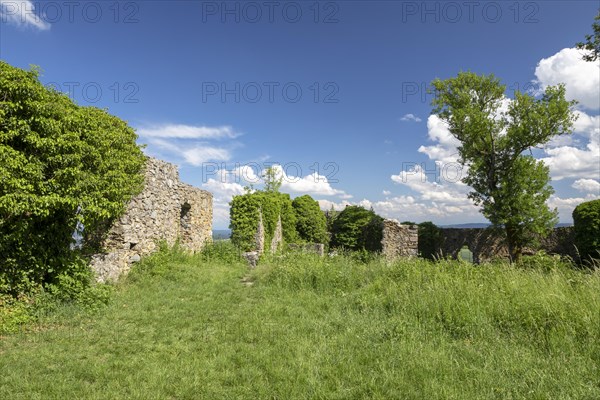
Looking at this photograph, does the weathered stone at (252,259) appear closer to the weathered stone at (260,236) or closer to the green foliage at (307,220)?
the weathered stone at (260,236)

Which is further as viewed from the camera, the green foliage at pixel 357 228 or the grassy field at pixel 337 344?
the green foliage at pixel 357 228

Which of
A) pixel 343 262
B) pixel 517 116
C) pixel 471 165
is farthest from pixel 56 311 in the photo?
pixel 517 116

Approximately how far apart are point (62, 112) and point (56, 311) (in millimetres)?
3766

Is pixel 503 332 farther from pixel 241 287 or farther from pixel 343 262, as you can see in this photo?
pixel 241 287

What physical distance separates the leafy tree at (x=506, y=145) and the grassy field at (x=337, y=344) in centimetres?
1210

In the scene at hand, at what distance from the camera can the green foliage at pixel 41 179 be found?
5656mm

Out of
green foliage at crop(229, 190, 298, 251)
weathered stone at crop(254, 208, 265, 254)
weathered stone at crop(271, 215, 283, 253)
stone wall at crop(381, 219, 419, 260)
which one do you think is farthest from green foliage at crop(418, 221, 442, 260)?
weathered stone at crop(254, 208, 265, 254)

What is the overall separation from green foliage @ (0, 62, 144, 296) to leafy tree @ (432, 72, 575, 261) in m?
18.1

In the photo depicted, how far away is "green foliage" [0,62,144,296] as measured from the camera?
5656 mm

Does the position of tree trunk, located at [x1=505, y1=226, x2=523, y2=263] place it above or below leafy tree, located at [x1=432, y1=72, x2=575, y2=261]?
below

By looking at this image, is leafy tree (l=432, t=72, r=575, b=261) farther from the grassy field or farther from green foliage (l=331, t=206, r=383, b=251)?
the grassy field

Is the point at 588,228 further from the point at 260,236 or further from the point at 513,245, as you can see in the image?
the point at 260,236

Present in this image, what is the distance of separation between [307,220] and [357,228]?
4.06 m

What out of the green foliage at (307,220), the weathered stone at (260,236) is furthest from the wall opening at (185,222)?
the green foliage at (307,220)
